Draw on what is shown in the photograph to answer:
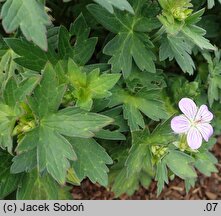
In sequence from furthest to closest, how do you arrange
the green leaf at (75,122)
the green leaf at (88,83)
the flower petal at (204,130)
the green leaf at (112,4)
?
the flower petal at (204,130)
the green leaf at (88,83)
the green leaf at (75,122)
the green leaf at (112,4)

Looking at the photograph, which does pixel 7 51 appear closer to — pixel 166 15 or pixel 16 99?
pixel 16 99

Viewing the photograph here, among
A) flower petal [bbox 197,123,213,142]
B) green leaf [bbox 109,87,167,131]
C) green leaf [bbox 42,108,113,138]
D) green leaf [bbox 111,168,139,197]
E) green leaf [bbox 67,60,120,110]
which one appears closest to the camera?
green leaf [bbox 42,108,113,138]

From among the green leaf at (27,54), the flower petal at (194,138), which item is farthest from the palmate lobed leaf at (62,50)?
the flower petal at (194,138)

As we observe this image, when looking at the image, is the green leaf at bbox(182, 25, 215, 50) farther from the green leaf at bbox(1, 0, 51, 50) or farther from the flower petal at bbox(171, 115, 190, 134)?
the green leaf at bbox(1, 0, 51, 50)

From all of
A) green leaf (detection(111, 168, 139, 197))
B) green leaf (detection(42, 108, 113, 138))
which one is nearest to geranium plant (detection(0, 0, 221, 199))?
green leaf (detection(42, 108, 113, 138))

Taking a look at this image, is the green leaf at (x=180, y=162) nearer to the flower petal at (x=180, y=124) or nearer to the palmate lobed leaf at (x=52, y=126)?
the flower petal at (x=180, y=124)

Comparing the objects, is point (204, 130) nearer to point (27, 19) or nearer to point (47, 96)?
point (47, 96)
